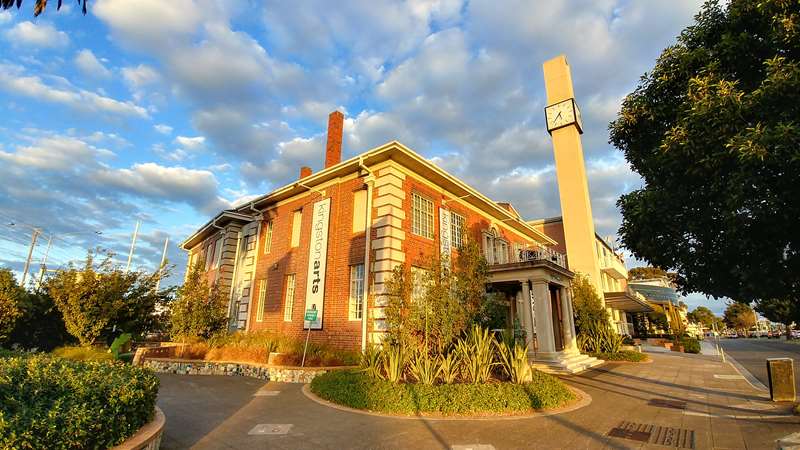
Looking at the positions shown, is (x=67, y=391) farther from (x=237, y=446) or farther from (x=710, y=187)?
(x=710, y=187)

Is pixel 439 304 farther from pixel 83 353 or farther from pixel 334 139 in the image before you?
pixel 83 353

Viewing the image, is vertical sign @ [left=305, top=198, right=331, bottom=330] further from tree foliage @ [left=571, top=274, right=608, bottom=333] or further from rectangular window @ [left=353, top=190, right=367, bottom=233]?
tree foliage @ [left=571, top=274, right=608, bottom=333]

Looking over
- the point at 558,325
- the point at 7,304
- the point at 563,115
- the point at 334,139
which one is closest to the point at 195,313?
the point at 7,304

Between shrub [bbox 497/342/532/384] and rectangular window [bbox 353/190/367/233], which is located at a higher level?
rectangular window [bbox 353/190/367/233]

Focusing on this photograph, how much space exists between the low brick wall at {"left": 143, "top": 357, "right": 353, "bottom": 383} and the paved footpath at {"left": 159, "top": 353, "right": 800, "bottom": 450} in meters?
1.09

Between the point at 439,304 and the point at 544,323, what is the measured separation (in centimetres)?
771

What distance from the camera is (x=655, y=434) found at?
20.2 ft

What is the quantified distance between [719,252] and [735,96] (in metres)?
2.86

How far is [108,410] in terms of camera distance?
13.3 ft

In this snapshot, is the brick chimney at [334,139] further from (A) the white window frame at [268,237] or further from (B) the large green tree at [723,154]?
(B) the large green tree at [723,154]

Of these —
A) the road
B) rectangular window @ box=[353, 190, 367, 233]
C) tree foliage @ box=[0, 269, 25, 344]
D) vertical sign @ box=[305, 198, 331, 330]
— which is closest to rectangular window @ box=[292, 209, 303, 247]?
vertical sign @ box=[305, 198, 331, 330]

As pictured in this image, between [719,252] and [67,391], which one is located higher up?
[719,252]

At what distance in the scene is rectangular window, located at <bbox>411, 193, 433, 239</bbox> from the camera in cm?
1502

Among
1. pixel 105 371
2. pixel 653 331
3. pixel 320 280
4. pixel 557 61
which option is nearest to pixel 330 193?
pixel 320 280
